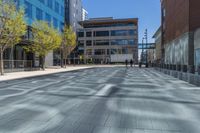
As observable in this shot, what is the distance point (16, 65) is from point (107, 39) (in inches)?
3205

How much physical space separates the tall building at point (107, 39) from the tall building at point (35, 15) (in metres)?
50.9

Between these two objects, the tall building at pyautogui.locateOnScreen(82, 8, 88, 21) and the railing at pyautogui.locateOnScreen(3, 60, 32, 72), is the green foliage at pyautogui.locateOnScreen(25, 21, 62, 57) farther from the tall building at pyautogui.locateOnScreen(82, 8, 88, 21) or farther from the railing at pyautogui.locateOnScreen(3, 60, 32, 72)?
the tall building at pyautogui.locateOnScreen(82, 8, 88, 21)

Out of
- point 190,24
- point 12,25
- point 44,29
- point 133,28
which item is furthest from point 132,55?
point 12,25

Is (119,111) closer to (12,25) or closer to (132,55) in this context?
(12,25)

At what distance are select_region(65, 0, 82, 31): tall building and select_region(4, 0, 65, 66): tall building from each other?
4194 cm

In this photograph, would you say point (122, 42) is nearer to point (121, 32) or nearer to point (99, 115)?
point (121, 32)

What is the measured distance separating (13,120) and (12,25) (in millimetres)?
21096

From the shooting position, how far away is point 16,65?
114 feet

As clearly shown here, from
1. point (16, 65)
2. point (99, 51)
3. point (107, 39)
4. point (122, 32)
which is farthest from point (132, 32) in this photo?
point (16, 65)

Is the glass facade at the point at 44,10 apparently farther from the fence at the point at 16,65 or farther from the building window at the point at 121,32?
the building window at the point at 121,32

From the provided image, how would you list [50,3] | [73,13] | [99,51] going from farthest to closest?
[99,51], [73,13], [50,3]

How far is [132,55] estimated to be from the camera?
102938 mm

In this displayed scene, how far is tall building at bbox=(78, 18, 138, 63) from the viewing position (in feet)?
363

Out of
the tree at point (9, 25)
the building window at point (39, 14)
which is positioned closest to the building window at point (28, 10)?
the building window at point (39, 14)
